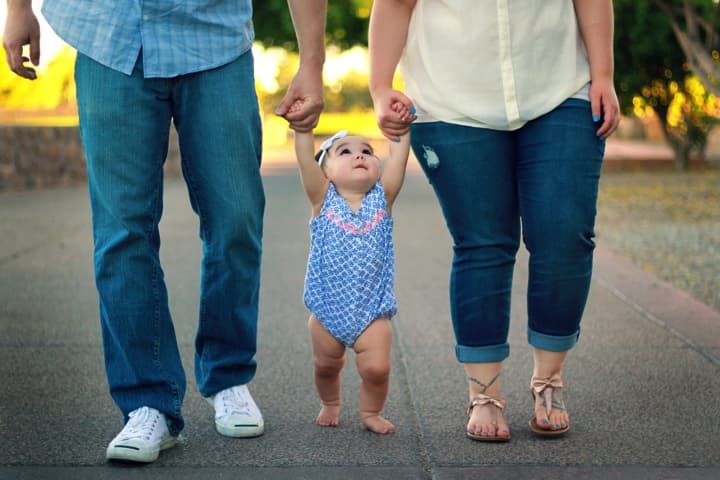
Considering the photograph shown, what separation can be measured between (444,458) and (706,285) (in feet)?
12.4

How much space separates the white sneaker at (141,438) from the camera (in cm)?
300

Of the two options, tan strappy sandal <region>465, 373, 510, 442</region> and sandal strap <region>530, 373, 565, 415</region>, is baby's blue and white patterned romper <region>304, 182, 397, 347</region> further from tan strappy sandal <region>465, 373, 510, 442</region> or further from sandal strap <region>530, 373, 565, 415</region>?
sandal strap <region>530, 373, 565, 415</region>

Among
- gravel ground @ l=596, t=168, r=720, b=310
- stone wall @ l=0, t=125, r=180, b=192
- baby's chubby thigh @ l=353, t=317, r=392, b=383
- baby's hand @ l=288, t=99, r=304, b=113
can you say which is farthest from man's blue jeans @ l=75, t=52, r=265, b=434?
stone wall @ l=0, t=125, r=180, b=192

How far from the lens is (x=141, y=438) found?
9.90 feet

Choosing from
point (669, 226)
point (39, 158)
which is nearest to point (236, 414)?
point (669, 226)

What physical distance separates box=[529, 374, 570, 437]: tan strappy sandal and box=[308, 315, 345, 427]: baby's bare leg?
596 millimetres

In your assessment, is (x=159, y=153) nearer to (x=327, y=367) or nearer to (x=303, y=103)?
(x=303, y=103)

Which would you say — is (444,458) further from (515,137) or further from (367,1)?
(367,1)

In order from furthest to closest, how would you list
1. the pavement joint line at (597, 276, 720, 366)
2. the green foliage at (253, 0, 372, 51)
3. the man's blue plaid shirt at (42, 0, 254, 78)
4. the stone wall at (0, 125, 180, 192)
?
1. the green foliage at (253, 0, 372, 51)
2. the stone wall at (0, 125, 180, 192)
3. the pavement joint line at (597, 276, 720, 366)
4. the man's blue plaid shirt at (42, 0, 254, 78)

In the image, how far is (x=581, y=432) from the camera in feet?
11.0

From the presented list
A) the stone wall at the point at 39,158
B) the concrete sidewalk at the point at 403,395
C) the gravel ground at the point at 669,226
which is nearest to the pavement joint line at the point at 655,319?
the concrete sidewalk at the point at 403,395

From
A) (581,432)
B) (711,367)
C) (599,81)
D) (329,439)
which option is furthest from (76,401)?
(711,367)

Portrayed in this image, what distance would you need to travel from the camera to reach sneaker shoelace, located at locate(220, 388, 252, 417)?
331 cm

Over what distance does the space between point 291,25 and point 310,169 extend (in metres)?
17.1
